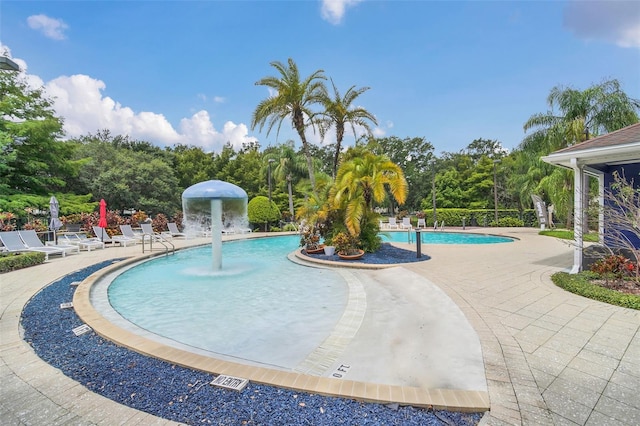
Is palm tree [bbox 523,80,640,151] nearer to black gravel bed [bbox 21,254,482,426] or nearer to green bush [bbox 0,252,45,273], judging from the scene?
black gravel bed [bbox 21,254,482,426]

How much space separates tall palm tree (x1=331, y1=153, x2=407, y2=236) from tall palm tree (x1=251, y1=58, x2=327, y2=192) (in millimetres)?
3238

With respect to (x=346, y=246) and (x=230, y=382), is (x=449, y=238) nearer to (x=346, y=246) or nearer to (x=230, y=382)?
(x=346, y=246)

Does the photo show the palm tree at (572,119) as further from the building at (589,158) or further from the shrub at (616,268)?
the shrub at (616,268)

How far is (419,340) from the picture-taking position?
385cm

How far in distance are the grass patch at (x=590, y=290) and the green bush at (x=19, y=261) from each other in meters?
13.8

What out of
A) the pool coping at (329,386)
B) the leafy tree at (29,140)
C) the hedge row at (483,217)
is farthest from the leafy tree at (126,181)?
the pool coping at (329,386)

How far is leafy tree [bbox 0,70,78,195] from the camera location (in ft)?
55.0

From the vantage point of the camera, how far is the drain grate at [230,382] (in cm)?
283

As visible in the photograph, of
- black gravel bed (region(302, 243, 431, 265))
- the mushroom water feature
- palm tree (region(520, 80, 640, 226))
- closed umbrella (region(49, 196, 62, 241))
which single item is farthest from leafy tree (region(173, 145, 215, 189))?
palm tree (region(520, 80, 640, 226))

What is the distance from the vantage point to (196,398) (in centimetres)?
269

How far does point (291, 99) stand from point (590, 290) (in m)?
12.2

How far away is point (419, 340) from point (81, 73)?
24.1 metres

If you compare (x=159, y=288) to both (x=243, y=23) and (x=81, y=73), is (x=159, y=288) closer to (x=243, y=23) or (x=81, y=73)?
(x=243, y=23)

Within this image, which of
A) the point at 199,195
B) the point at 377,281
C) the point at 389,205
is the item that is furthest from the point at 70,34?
the point at 389,205
